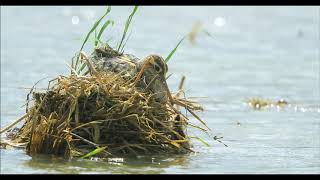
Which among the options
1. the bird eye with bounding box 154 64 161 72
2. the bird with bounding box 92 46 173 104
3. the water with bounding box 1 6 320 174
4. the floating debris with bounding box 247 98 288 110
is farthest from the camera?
the floating debris with bounding box 247 98 288 110

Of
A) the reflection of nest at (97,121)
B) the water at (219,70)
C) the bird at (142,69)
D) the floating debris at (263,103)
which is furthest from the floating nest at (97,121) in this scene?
the floating debris at (263,103)

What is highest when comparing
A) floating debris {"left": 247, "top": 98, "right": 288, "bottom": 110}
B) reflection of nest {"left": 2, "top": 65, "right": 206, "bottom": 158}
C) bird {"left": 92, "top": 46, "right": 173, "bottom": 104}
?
floating debris {"left": 247, "top": 98, "right": 288, "bottom": 110}

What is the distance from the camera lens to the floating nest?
8.94m

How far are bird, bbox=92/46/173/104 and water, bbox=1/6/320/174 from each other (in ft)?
2.64

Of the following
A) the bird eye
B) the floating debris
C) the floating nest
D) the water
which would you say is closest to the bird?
the bird eye

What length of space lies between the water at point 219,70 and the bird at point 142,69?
805 millimetres

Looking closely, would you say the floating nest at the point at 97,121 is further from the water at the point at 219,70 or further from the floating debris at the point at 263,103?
the floating debris at the point at 263,103

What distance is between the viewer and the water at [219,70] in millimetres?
8922

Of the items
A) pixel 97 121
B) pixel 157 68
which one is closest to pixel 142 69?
A: pixel 157 68

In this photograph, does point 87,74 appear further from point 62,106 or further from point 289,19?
point 289,19

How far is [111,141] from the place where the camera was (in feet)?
29.6

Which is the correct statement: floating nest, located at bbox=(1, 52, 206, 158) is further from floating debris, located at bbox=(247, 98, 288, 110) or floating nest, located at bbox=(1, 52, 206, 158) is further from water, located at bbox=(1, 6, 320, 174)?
floating debris, located at bbox=(247, 98, 288, 110)

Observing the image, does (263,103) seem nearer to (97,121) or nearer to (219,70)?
(219,70)
